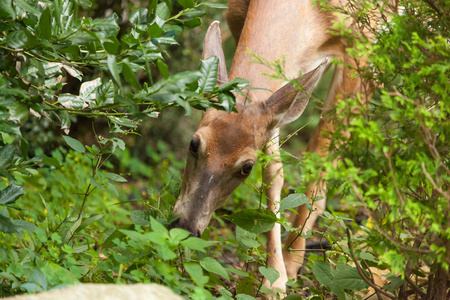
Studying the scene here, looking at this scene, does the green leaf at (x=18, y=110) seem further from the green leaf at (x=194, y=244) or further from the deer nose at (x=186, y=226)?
the deer nose at (x=186, y=226)

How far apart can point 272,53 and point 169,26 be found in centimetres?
197

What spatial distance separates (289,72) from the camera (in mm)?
4770

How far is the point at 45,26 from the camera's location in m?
2.25

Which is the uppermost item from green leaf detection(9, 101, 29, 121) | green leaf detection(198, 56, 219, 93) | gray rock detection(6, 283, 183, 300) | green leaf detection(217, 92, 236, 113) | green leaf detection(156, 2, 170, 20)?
green leaf detection(156, 2, 170, 20)

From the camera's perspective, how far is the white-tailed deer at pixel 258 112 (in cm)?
395

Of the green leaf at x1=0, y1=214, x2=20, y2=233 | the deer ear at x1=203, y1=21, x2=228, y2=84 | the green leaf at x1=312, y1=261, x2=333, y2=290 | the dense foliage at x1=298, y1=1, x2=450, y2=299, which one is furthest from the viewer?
the deer ear at x1=203, y1=21, x2=228, y2=84

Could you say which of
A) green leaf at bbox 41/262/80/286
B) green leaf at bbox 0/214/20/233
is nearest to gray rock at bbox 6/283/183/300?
green leaf at bbox 41/262/80/286

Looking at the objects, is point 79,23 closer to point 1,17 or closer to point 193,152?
point 1,17

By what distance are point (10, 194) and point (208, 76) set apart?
44.2 inches

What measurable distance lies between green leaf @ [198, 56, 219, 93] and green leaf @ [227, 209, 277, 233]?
82 centimetres

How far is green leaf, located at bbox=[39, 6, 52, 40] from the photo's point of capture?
87.5 inches

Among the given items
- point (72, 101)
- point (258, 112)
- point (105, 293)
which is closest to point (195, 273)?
point (105, 293)

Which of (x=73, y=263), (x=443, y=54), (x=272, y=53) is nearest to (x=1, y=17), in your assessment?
(x=73, y=263)

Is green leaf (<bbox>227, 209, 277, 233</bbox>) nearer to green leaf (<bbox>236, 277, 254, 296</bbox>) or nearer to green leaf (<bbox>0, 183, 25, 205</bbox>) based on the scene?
green leaf (<bbox>236, 277, 254, 296</bbox>)
